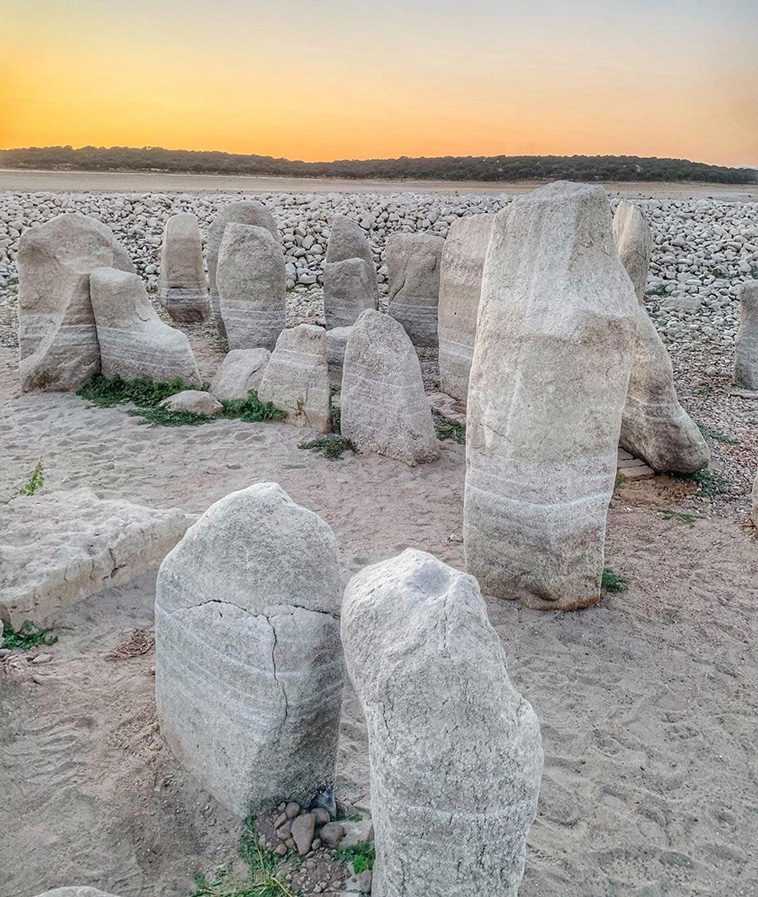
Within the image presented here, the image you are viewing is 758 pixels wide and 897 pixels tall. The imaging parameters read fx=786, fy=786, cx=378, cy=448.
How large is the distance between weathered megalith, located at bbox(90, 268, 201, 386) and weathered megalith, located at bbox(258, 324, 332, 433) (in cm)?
107

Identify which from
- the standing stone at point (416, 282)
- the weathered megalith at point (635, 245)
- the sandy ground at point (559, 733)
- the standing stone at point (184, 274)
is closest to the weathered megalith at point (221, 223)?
the standing stone at point (184, 274)

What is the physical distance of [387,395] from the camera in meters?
6.57

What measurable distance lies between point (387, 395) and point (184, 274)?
622 centimetres

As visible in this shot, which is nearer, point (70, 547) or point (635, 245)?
point (70, 547)

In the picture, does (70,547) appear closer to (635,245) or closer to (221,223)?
(635,245)

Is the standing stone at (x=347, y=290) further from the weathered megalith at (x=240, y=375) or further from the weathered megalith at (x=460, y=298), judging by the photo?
the weathered megalith at (x=240, y=375)

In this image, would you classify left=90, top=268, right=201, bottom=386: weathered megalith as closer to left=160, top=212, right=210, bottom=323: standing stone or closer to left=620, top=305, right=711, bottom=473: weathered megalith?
left=160, top=212, right=210, bottom=323: standing stone

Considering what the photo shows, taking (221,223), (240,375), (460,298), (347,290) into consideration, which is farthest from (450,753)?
(221,223)

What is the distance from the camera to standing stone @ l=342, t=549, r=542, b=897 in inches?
77.4

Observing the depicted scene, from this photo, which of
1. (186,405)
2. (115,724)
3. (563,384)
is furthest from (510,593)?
(186,405)

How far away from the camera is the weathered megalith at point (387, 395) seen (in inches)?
257

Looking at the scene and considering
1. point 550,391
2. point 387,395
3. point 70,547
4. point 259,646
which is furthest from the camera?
point 387,395

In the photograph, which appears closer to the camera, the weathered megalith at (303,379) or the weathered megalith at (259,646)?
the weathered megalith at (259,646)

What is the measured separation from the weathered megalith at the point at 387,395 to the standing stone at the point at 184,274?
220 inches
